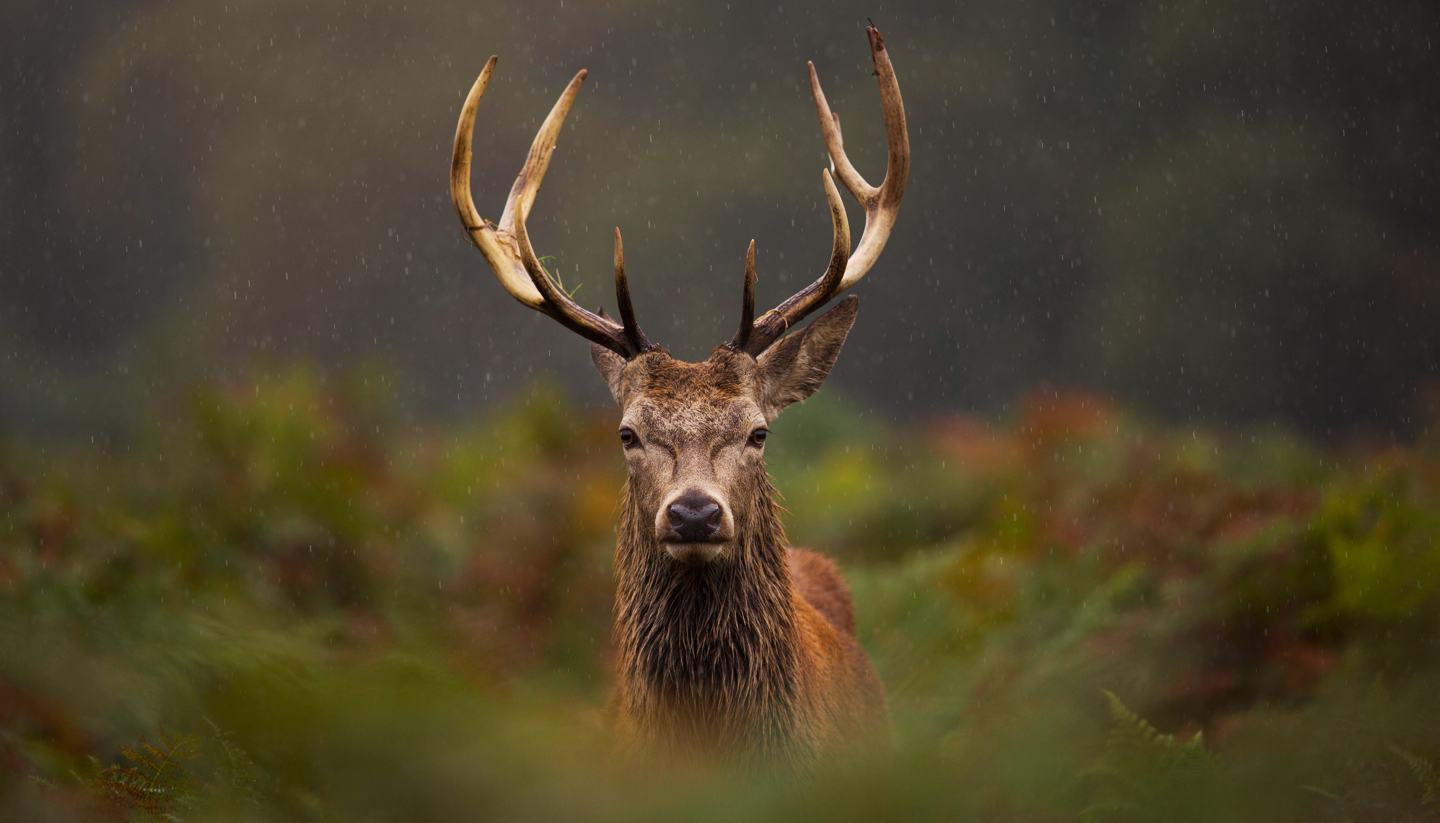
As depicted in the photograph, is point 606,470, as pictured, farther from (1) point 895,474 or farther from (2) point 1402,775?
(2) point 1402,775

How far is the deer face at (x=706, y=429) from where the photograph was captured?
4.99m

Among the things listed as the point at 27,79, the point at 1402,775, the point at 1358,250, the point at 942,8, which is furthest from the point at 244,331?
the point at 1402,775

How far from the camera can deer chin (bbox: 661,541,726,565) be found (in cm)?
495

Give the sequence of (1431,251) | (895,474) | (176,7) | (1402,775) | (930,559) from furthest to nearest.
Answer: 1. (176,7)
2. (1431,251)
3. (895,474)
4. (930,559)
5. (1402,775)

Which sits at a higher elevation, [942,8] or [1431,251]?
[942,8]

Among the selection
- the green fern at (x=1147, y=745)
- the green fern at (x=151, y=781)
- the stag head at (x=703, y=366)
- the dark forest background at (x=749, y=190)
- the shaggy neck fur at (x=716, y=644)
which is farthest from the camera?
the dark forest background at (x=749, y=190)

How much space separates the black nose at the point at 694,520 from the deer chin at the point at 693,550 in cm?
2

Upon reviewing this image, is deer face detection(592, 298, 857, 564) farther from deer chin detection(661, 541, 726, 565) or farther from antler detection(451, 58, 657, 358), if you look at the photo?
antler detection(451, 58, 657, 358)

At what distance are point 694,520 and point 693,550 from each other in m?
0.10

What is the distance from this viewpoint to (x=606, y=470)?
33.4 feet

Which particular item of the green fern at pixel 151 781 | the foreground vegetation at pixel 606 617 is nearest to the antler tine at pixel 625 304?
the foreground vegetation at pixel 606 617

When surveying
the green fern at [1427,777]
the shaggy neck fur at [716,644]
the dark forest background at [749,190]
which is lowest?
the green fern at [1427,777]

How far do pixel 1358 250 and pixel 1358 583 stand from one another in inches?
587

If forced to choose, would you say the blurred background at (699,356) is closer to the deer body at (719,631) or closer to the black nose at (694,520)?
the deer body at (719,631)
